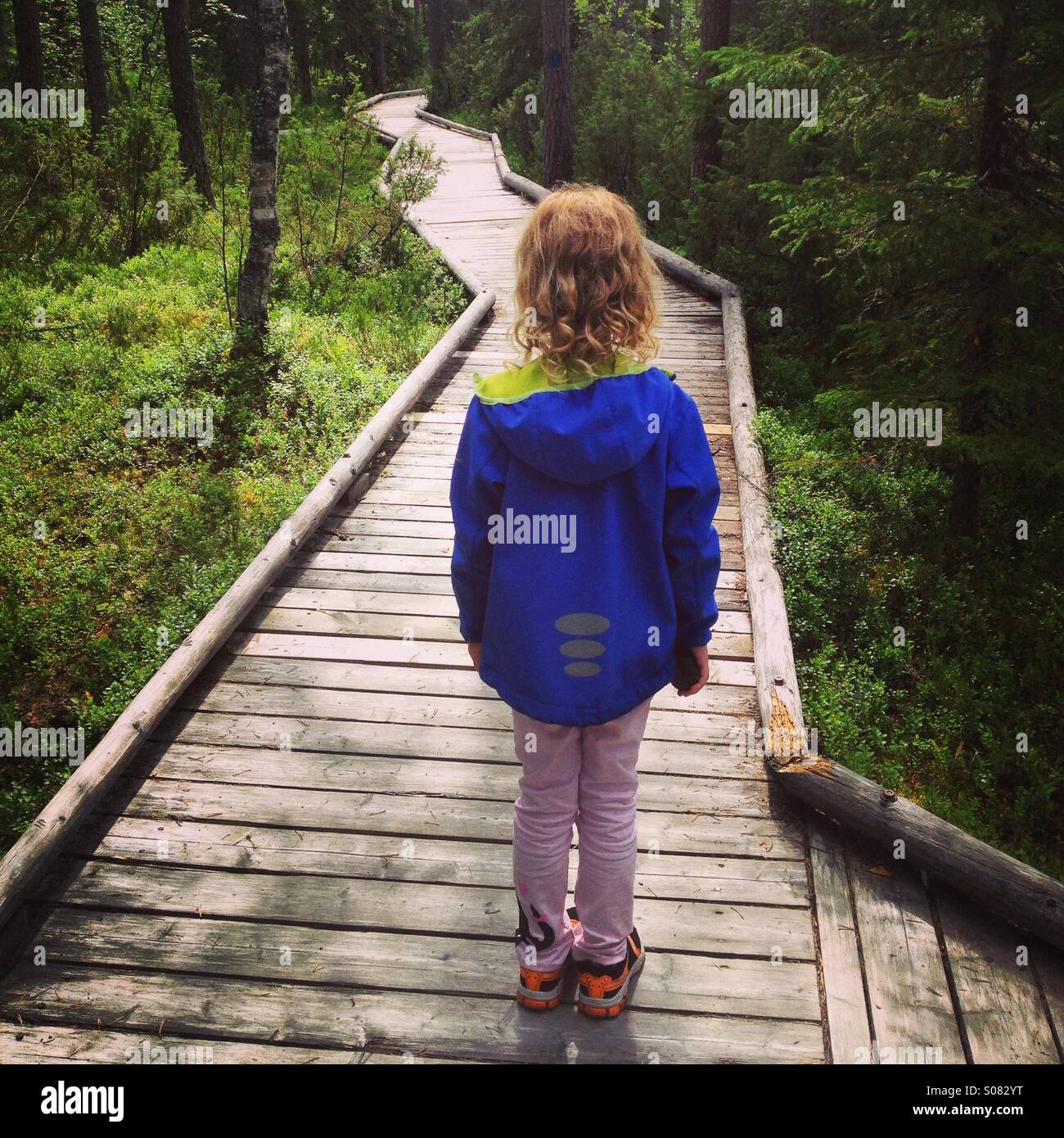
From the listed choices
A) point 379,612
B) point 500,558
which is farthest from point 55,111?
point 500,558

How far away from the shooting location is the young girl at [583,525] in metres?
2.21

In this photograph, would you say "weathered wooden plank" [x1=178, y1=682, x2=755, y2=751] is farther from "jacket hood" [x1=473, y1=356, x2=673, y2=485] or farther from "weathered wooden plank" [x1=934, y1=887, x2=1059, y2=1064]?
"jacket hood" [x1=473, y1=356, x2=673, y2=485]

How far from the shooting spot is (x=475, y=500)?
2355mm

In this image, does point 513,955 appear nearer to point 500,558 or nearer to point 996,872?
point 500,558

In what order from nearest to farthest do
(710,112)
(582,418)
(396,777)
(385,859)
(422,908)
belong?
(582,418), (422,908), (385,859), (396,777), (710,112)

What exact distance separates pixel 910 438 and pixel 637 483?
180 inches

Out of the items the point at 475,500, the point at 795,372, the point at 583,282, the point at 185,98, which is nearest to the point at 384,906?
the point at 475,500

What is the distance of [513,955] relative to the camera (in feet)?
9.78

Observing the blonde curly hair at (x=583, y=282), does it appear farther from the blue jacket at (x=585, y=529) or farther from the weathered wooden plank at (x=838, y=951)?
the weathered wooden plank at (x=838, y=951)

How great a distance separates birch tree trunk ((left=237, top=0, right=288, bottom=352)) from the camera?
803 cm

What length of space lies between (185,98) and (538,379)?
15.3 m

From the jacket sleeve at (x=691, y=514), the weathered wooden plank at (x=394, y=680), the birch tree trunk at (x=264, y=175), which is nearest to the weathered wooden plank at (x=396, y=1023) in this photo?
the jacket sleeve at (x=691, y=514)

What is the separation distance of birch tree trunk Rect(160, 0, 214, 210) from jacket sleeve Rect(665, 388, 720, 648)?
45.3ft

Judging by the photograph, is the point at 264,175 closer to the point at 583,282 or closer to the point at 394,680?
the point at 394,680
